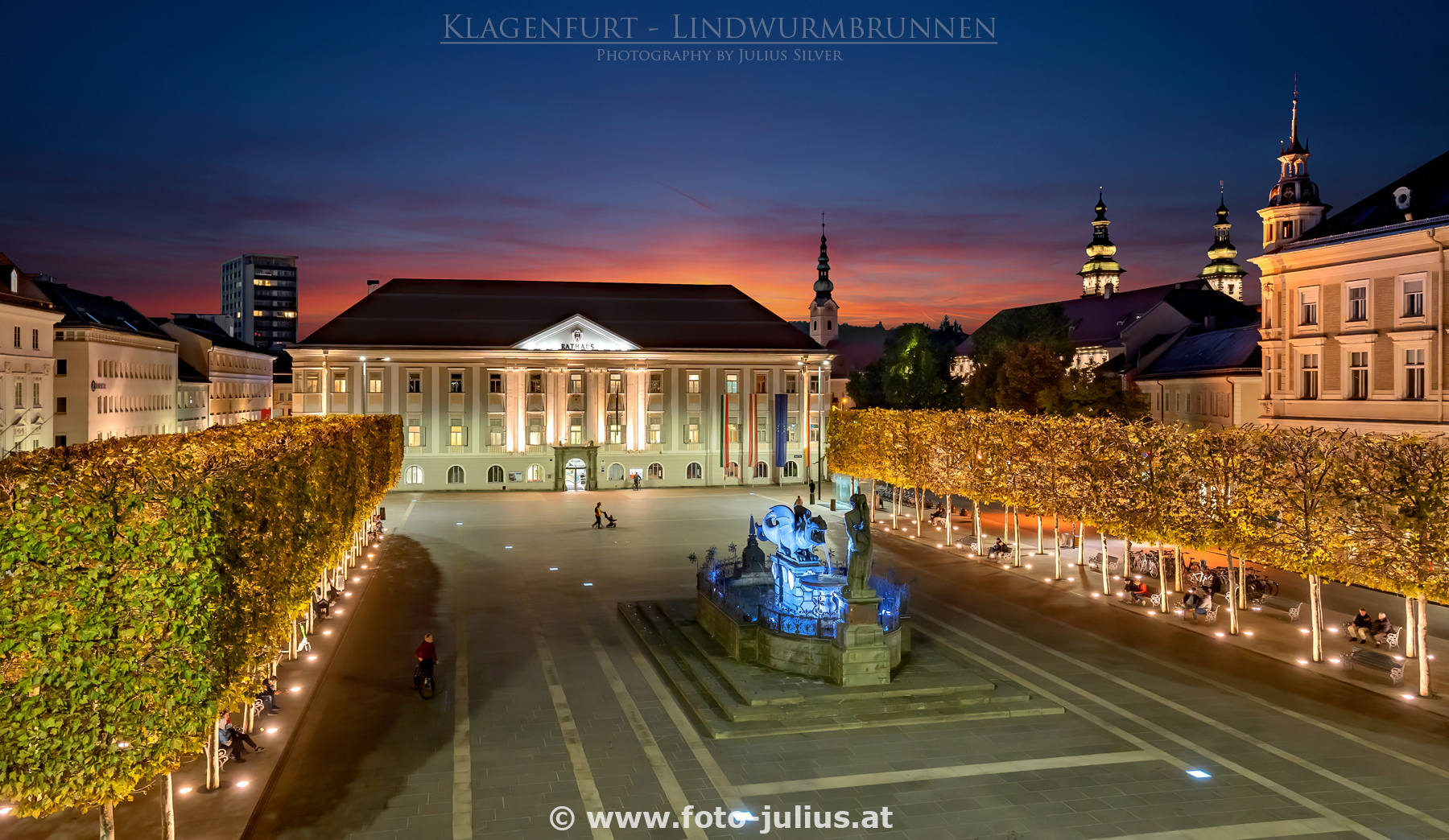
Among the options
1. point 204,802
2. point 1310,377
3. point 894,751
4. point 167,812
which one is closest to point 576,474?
point 1310,377

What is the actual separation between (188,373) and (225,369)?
25.8 ft

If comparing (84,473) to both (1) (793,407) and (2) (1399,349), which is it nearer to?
(2) (1399,349)

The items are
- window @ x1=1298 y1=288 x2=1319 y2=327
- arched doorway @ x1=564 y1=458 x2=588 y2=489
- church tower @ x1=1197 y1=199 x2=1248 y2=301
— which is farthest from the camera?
church tower @ x1=1197 y1=199 x2=1248 y2=301

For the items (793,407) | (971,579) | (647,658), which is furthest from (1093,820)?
(793,407)

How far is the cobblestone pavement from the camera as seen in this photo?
16.9m

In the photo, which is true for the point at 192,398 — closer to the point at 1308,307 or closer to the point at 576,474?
the point at 576,474

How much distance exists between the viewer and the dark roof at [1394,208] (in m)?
44.6

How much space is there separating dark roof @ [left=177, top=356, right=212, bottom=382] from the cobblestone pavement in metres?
77.8

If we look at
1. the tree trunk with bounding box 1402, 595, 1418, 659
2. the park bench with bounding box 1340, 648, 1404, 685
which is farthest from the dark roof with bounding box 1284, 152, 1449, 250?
the park bench with bounding box 1340, 648, 1404, 685

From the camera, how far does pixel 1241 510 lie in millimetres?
29406

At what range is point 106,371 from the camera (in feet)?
244

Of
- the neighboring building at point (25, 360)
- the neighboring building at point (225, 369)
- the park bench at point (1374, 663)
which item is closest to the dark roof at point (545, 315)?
the neighboring building at point (25, 360)

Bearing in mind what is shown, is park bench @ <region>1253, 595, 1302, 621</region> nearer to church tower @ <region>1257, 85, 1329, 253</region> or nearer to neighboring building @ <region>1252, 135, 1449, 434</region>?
neighboring building @ <region>1252, 135, 1449, 434</region>

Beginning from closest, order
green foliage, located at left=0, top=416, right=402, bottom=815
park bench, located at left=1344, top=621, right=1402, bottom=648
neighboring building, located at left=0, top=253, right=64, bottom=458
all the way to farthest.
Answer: green foliage, located at left=0, top=416, right=402, bottom=815 < park bench, located at left=1344, top=621, right=1402, bottom=648 < neighboring building, located at left=0, top=253, right=64, bottom=458
